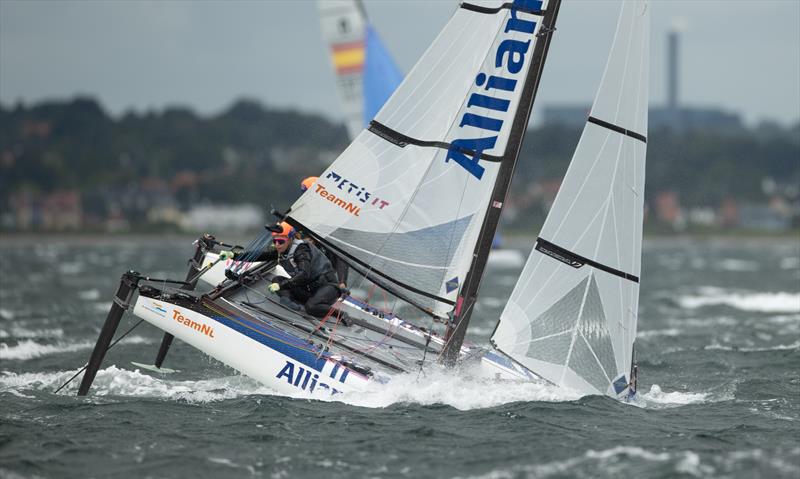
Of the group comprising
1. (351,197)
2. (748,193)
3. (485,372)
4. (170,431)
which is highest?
(748,193)

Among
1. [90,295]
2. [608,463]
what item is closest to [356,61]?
[90,295]

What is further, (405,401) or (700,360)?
(700,360)

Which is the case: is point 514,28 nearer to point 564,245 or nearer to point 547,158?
point 564,245

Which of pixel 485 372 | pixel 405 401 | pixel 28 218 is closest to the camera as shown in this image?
pixel 405 401

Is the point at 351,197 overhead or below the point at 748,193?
below

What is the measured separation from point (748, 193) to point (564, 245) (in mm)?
Answer: 126500

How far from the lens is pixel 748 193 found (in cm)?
13150

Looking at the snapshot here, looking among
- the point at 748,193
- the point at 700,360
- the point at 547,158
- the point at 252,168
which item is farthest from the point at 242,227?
the point at 700,360

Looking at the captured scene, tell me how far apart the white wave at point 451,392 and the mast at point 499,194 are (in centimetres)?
24

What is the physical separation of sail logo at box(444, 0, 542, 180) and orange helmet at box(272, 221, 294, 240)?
65.3 inches

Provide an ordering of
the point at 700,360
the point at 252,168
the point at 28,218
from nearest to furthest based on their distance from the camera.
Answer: the point at 700,360, the point at 28,218, the point at 252,168

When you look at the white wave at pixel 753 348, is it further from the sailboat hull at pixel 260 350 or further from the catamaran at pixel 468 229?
the sailboat hull at pixel 260 350

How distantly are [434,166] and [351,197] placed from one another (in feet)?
2.59

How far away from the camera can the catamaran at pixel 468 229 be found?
1041 centimetres
